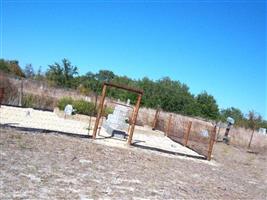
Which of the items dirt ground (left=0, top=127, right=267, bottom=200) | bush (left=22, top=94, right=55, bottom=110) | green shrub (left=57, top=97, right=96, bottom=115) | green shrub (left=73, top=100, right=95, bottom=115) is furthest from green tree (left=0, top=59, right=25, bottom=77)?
dirt ground (left=0, top=127, right=267, bottom=200)

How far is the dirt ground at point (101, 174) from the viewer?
7762 millimetres

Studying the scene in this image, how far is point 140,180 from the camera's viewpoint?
9875 mm

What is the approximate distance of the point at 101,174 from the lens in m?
9.64

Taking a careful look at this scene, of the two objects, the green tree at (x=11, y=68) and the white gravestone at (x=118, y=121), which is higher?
the green tree at (x=11, y=68)

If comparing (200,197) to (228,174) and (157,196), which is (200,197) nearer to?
(157,196)

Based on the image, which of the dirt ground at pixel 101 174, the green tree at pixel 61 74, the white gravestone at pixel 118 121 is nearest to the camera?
the dirt ground at pixel 101 174

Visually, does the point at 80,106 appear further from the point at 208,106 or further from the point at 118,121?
the point at 208,106

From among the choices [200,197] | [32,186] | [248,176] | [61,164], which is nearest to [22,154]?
[61,164]

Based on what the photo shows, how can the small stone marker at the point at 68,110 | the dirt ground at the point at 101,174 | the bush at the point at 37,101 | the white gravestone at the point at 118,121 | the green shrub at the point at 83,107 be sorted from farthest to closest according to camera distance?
1. the bush at the point at 37,101
2. the green shrub at the point at 83,107
3. the small stone marker at the point at 68,110
4. the white gravestone at the point at 118,121
5. the dirt ground at the point at 101,174

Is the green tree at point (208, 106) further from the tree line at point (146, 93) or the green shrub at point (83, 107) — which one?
the green shrub at point (83, 107)

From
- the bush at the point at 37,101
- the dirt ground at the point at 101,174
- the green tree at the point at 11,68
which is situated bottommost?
the dirt ground at the point at 101,174

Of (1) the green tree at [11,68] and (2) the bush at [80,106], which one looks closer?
(2) the bush at [80,106]

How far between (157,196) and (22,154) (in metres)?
3.53

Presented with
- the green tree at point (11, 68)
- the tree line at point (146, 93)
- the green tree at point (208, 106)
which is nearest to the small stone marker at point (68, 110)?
the tree line at point (146, 93)
